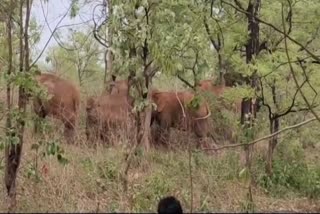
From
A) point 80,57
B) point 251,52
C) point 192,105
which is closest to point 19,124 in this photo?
point 192,105

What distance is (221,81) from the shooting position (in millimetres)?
13539

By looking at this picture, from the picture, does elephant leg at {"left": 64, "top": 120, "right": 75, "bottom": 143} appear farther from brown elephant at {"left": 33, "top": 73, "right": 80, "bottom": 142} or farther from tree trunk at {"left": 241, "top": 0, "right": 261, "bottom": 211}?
tree trunk at {"left": 241, "top": 0, "right": 261, "bottom": 211}

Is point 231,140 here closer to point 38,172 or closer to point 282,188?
point 282,188

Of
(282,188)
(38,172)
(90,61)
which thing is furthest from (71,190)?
(90,61)

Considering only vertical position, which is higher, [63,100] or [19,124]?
[63,100]

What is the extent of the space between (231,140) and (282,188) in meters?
1.84

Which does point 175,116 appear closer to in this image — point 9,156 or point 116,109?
point 116,109

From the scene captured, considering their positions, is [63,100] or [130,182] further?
[63,100]

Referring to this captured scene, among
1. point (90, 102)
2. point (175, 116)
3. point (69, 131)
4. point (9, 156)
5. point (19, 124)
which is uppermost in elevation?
point (90, 102)

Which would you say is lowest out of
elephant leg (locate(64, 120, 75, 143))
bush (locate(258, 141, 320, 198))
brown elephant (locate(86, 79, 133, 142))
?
bush (locate(258, 141, 320, 198))

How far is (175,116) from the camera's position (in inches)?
544

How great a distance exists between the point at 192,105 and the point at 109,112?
4.96 m

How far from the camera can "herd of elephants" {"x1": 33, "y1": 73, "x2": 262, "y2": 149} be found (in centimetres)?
1227

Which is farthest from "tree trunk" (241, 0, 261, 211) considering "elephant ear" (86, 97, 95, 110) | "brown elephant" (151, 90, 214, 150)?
"elephant ear" (86, 97, 95, 110)
